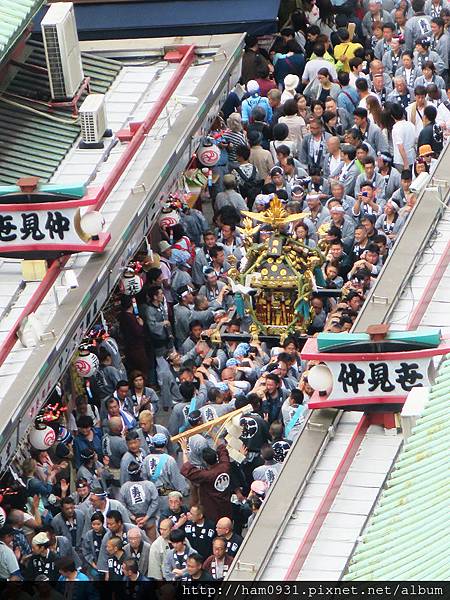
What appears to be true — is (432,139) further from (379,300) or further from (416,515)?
(416,515)

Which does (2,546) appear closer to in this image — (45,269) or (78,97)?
(45,269)

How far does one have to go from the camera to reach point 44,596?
31.0 metres

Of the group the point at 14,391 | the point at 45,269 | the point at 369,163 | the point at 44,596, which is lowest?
the point at 44,596

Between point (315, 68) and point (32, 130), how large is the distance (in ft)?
22.9

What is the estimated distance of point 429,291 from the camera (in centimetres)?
3291

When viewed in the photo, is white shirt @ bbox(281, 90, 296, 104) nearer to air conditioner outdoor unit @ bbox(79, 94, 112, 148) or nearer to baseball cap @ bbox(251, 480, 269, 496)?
air conditioner outdoor unit @ bbox(79, 94, 112, 148)

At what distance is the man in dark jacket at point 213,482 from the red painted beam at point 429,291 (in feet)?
10.5

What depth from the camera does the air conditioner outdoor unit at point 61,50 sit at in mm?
40031

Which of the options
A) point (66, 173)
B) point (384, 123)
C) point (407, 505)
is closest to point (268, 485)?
point (407, 505)

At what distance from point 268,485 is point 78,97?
35.2 feet

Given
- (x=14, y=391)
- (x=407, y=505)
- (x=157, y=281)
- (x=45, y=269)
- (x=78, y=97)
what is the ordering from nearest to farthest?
(x=407, y=505) < (x=14, y=391) < (x=45, y=269) < (x=157, y=281) < (x=78, y=97)

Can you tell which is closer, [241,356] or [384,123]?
[241,356]

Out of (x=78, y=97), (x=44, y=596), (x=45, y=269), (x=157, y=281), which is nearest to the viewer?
(x=44, y=596)

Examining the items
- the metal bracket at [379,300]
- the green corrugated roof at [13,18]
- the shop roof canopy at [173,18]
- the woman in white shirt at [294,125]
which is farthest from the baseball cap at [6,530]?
the shop roof canopy at [173,18]
